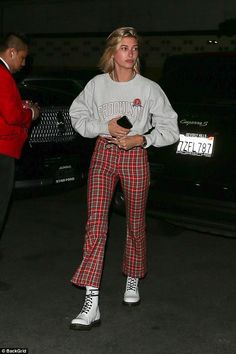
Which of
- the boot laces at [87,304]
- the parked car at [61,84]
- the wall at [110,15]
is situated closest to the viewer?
the boot laces at [87,304]

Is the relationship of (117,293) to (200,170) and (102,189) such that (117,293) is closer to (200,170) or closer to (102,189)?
(102,189)

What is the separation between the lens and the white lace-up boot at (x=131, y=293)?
4980mm

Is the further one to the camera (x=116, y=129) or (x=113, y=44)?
(x=113, y=44)

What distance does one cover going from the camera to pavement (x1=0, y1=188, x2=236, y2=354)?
4.34m

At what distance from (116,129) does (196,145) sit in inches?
55.4

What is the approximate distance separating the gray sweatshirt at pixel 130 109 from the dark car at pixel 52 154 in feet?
6.25

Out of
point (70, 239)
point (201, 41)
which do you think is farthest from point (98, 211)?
point (201, 41)

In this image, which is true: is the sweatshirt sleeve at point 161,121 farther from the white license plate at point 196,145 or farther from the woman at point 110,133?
→ the white license plate at point 196,145

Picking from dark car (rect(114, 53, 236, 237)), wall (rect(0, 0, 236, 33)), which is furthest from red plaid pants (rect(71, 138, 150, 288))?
wall (rect(0, 0, 236, 33))

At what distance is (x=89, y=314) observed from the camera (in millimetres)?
4551

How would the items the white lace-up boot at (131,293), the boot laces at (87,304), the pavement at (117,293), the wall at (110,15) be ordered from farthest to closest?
the wall at (110,15) < the white lace-up boot at (131,293) < the boot laces at (87,304) < the pavement at (117,293)

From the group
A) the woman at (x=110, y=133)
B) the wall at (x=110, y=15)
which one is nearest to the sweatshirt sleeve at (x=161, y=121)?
the woman at (x=110, y=133)

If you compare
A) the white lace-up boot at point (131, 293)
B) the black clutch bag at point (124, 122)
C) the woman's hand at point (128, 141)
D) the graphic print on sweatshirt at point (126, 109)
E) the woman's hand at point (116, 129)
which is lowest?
the white lace-up boot at point (131, 293)

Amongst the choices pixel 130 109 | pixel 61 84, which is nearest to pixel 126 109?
pixel 130 109
